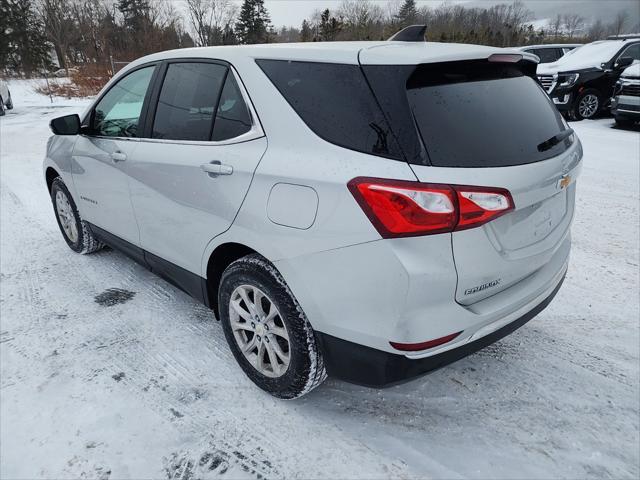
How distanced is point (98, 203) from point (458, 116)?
2.87 meters

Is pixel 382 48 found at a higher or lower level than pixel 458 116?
higher

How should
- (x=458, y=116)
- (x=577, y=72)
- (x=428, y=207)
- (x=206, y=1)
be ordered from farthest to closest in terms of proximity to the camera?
1. (x=206, y=1)
2. (x=577, y=72)
3. (x=458, y=116)
4. (x=428, y=207)

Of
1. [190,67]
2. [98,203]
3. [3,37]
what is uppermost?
[3,37]

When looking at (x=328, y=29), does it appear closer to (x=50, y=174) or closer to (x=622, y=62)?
(x=622, y=62)

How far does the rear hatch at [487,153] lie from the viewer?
164cm

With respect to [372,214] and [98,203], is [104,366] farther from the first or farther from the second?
[372,214]

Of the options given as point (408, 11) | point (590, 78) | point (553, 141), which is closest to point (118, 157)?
point (553, 141)

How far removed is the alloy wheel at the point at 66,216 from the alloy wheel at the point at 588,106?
1161 centimetres

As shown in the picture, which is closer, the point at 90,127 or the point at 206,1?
the point at 90,127

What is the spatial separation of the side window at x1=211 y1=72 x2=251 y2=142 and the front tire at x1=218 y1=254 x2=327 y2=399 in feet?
2.11

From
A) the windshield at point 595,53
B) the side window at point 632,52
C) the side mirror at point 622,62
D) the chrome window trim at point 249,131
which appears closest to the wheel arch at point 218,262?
the chrome window trim at point 249,131

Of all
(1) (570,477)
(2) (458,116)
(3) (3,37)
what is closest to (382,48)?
(2) (458,116)

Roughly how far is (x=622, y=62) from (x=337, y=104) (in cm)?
1186

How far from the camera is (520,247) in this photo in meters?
1.84
